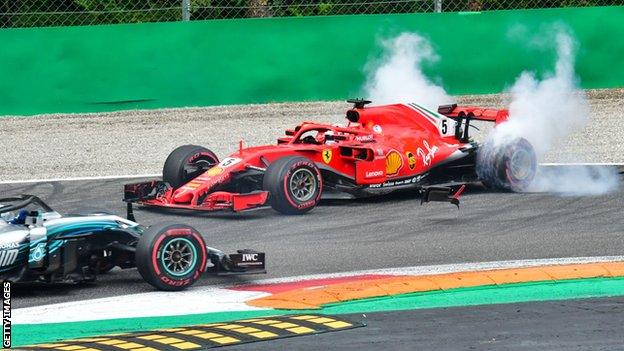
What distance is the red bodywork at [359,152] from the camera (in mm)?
14758

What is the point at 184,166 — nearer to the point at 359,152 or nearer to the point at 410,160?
the point at 359,152

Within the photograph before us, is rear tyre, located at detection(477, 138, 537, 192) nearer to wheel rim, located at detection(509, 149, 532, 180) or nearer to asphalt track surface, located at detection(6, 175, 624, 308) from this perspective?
wheel rim, located at detection(509, 149, 532, 180)

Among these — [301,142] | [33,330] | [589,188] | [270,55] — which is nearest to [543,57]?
[270,55]

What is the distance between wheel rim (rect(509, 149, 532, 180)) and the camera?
52.8 ft

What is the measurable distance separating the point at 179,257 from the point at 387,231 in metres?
3.30

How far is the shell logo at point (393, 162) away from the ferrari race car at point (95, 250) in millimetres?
4078

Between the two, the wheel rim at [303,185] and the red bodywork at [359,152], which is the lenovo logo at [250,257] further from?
the wheel rim at [303,185]

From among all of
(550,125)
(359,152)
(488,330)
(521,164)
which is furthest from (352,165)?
(488,330)

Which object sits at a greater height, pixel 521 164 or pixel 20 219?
pixel 521 164

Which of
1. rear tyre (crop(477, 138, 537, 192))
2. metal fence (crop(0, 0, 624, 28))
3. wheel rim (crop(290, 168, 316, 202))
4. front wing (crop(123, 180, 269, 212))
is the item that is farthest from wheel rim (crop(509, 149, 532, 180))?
metal fence (crop(0, 0, 624, 28))

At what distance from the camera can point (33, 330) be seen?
1012 centimetres

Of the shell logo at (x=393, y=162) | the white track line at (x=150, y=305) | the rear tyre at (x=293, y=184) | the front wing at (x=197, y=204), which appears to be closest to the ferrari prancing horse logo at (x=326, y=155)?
the rear tyre at (x=293, y=184)

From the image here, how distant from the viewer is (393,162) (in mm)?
15500

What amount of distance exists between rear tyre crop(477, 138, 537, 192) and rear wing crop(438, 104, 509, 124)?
38cm
